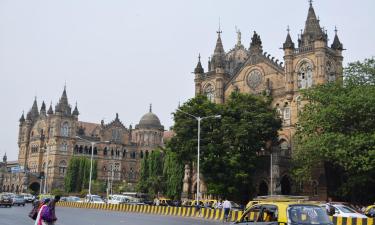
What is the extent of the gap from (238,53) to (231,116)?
3262 centimetres

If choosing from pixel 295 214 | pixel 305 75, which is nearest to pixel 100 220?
pixel 295 214

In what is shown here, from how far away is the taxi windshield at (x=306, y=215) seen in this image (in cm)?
1103

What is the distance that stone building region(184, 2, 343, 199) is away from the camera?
51438 mm

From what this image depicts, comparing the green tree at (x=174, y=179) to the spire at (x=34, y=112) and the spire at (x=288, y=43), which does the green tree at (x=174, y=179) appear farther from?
the spire at (x=34, y=112)

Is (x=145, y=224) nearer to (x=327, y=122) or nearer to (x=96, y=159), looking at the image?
(x=327, y=122)

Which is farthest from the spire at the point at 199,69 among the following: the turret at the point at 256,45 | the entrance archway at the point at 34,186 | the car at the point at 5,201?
the entrance archway at the point at 34,186

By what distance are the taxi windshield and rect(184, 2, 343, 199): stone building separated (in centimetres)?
3804

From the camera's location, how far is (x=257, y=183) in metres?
52.9

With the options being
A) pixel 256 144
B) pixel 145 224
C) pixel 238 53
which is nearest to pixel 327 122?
pixel 256 144

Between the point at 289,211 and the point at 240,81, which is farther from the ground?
the point at 240,81

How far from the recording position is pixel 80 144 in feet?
313

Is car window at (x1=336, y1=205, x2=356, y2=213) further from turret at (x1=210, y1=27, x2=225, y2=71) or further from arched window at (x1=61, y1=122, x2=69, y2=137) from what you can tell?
arched window at (x1=61, y1=122, x2=69, y2=137)

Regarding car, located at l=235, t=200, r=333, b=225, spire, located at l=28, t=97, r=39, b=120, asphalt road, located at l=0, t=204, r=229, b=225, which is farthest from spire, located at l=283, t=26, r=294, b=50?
spire, located at l=28, t=97, r=39, b=120

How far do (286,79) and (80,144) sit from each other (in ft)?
175
